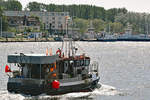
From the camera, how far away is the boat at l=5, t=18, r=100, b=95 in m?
42.8

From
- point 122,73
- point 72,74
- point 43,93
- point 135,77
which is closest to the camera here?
point 43,93

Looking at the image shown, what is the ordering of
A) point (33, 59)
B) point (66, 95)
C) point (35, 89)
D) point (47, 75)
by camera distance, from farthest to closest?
point (66, 95) → point (47, 75) → point (35, 89) → point (33, 59)

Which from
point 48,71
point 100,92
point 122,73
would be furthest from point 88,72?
point 122,73

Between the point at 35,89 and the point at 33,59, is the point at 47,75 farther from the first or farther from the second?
the point at 33,59

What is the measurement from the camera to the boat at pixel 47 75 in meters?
42.8

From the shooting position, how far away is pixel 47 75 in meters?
44.1

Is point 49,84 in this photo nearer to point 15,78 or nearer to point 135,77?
point 15,78

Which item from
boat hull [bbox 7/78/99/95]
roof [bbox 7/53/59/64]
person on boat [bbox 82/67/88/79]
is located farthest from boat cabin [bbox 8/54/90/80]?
boat hull [bbox 7/78/99/95]

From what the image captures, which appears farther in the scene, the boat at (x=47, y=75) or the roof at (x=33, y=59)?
the boat at (x=47, y=75)

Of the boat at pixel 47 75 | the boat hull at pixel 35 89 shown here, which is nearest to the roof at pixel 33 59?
the boat at pixel 47 75

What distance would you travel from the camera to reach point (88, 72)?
4906cm

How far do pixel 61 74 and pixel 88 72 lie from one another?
471cm

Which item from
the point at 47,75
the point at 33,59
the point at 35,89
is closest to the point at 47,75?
the point at 47,75

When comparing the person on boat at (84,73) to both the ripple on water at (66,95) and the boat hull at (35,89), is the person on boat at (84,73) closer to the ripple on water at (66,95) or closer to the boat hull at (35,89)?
the ripple on water at (66,95)
